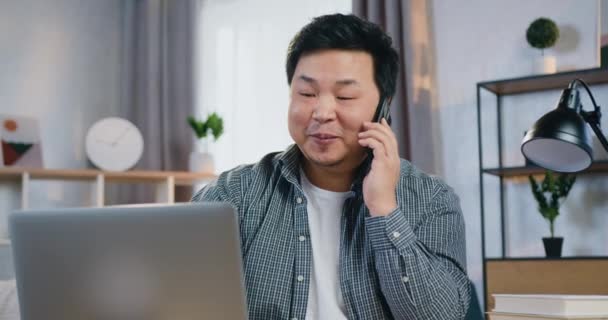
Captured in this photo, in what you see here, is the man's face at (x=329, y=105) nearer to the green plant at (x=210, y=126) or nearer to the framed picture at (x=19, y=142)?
the green plant at (x=210, y=126)

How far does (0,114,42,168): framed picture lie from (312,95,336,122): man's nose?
2.62 meters

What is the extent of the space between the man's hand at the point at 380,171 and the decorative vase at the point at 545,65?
5.32 ft

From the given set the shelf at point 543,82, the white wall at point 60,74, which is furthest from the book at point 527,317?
the white wall at point 60,74

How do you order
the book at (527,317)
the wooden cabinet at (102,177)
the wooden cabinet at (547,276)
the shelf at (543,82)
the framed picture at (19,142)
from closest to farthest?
the book at (527,317), the wooden cabinet at (547,276), the shelf at (543,82), the wooden cabinet at (102,177), the framed picture at (19,142)

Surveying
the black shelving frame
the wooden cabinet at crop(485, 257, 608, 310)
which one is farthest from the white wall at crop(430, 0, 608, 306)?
the wooden cabinet at crop(485, 257, 608, 310)

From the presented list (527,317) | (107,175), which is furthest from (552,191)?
(107,175)

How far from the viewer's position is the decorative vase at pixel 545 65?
2.92m

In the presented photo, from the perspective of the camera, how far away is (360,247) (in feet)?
4.82

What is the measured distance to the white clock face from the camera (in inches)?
156

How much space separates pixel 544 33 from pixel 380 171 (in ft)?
5.75

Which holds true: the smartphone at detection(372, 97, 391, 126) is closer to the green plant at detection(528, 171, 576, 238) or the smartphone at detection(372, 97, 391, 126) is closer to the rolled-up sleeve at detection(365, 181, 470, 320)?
the rolled-up sleeve at detection(365, 181, 470, 320)

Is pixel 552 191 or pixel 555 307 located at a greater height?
pixel 552 191

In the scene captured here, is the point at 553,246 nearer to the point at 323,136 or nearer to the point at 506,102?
the point at 506,102

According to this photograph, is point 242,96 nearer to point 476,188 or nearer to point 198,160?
point 198,160
